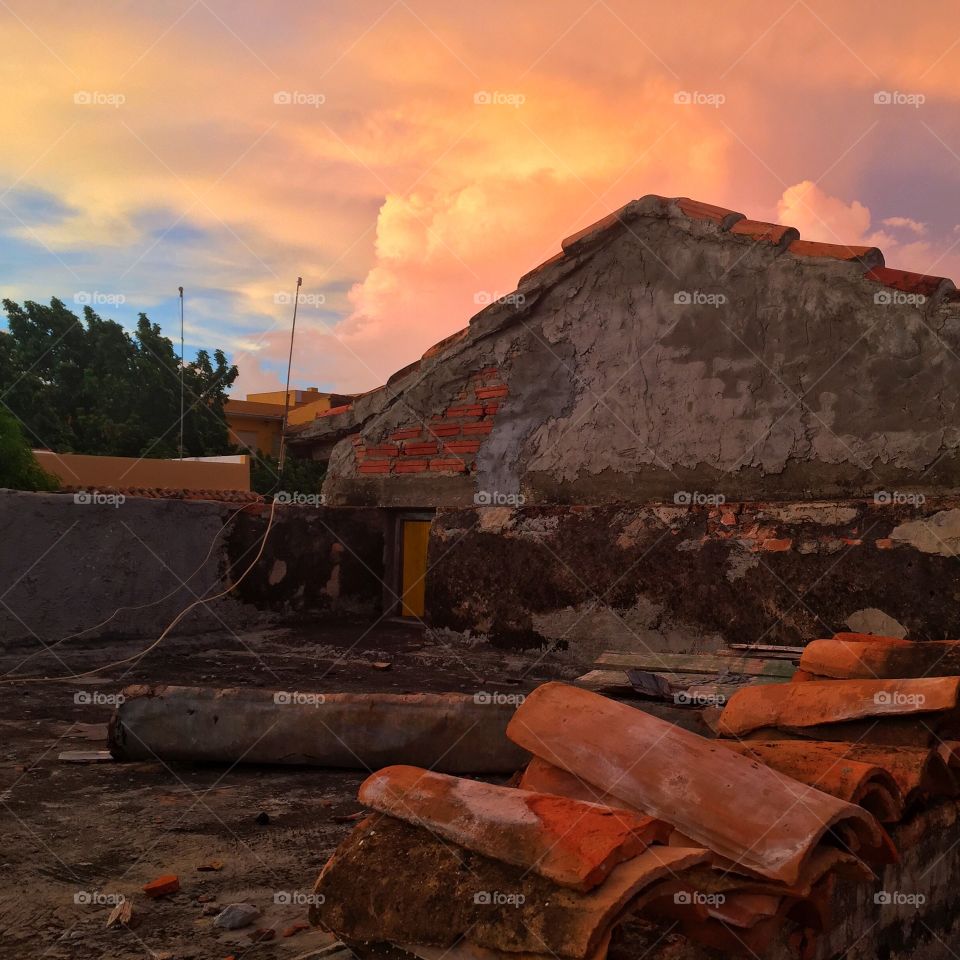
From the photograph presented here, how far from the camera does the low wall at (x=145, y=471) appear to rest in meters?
22.5

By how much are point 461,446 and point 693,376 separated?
2.53 m

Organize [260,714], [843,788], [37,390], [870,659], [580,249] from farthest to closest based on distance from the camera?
[37,390], [580,249], [260,714], [870,659], [843,788]

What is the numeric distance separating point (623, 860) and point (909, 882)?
165cm

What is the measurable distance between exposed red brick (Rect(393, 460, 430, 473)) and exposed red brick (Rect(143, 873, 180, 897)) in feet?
21.7

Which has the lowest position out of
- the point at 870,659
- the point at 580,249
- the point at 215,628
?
the point at 215,628

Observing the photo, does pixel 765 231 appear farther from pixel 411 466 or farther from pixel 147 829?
pixel 147 829

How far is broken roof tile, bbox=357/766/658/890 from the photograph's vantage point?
1.93 m

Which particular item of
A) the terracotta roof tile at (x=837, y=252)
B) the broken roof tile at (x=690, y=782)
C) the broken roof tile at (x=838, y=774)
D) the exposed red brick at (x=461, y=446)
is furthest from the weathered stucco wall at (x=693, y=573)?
the broken roof tile at (x=690, y=782)

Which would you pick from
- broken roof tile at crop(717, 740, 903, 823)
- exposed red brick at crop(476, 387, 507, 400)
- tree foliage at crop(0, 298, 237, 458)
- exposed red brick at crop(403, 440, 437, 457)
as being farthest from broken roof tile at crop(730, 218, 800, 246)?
tree foliage at crop(0, 298, 237, 458)

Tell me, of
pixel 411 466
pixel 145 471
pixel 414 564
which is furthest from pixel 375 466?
pixel 145 471

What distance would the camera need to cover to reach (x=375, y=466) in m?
9.76

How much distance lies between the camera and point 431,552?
859cm

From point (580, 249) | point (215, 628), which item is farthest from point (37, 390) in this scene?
point (580, 249)

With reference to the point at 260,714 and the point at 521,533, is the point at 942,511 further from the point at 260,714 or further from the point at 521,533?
the point at 260,714
